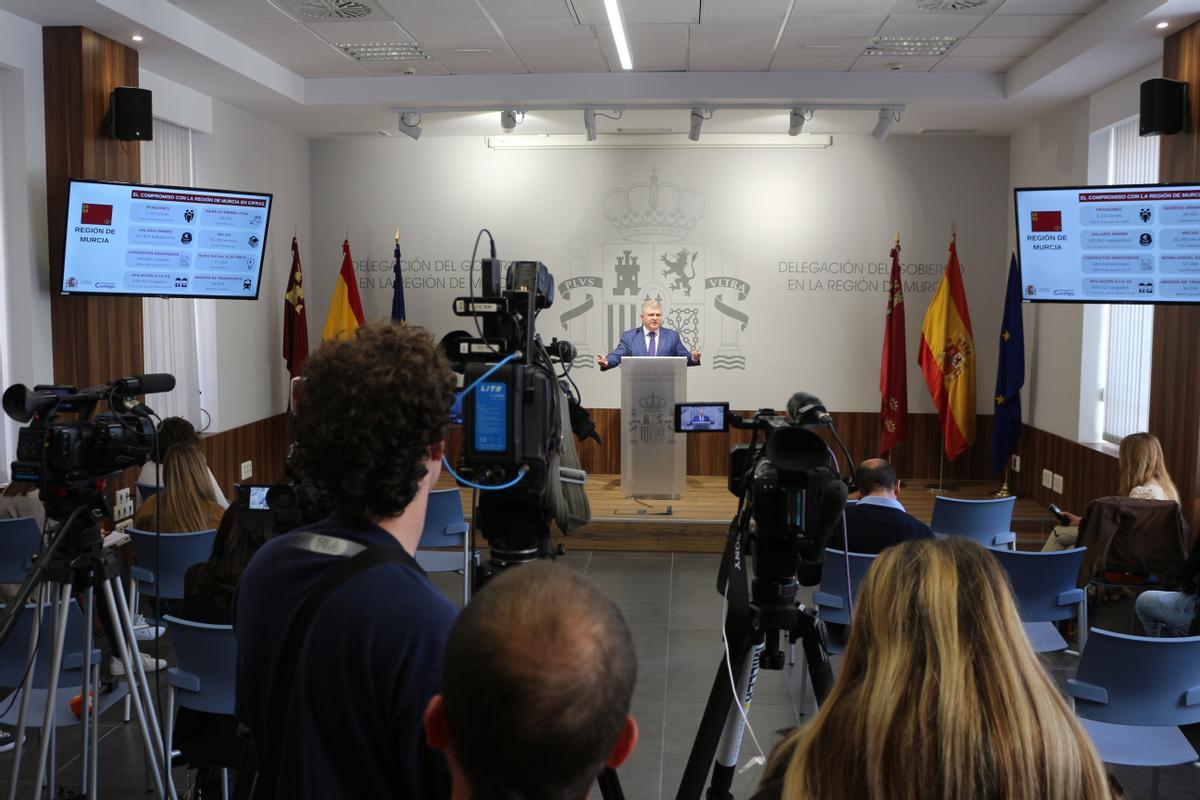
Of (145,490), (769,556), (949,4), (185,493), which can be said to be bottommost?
(145,490)

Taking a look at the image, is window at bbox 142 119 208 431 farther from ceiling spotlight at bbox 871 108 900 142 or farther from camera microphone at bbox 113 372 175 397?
ceiling spotlight at bbox 871 108 900 142

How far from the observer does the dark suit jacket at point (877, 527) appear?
4.01 m

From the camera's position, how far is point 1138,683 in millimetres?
2969

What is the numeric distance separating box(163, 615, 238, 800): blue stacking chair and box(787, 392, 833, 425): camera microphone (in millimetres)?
1695

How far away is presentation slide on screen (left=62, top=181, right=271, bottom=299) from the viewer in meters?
5.17

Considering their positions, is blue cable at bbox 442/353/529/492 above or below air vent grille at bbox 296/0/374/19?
below

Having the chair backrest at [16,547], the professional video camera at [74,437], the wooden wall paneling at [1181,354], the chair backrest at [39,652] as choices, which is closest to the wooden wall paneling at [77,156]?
the chair backrest at [16,547]

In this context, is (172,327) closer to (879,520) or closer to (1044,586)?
(879,520)

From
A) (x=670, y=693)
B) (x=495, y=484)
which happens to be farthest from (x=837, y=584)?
(x=495, y=484)

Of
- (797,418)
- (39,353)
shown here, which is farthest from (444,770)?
(39,353)

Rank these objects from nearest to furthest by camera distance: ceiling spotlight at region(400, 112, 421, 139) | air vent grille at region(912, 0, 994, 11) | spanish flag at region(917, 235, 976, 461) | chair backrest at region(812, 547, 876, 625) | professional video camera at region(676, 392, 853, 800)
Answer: professional video camera at region(676, 392, 853, 800) → chair backrest at region(812, 547, 876, 625) → air vent grille at region(912, 0, 994, 11) → ceiling spotlight at region(400, 112, 421, 139) → spanish flag at region(917, 235, 976, 461)

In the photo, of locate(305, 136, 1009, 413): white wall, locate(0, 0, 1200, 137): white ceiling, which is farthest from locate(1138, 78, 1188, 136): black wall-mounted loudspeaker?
locate(305, 136, 1009, 413): white wall

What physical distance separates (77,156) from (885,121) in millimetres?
5675

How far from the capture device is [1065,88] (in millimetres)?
7023
